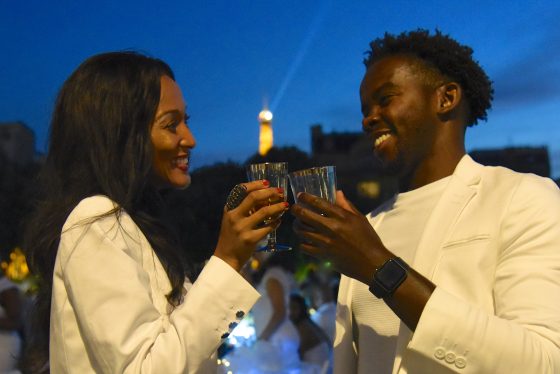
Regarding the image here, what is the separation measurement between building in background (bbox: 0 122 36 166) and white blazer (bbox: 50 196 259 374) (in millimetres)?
70241

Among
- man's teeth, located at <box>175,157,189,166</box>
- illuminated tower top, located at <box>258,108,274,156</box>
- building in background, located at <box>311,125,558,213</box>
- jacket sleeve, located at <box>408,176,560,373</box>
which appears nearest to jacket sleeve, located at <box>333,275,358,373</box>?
jacket sleeve, located at <box>408,176,560,373</box>

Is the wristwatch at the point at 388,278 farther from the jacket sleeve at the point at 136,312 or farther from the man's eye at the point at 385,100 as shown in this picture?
the man's eye at the point at 385,100

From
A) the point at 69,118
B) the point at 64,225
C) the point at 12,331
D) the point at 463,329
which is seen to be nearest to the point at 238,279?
the point at 64,225

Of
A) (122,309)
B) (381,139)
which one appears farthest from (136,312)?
(381,139)

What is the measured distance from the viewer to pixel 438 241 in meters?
2.54

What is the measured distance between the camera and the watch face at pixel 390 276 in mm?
2088

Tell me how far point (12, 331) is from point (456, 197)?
559 cm

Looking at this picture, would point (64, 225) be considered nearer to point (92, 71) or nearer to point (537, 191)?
point (92, 71)

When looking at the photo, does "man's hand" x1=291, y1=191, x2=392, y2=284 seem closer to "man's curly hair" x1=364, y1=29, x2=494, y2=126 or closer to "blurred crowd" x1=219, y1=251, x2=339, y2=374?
"man's curly hair" x1=364, y1=29, x2=494, y2=126

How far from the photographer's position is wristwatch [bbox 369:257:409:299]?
2088 mm

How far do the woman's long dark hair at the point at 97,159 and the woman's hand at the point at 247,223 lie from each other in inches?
12.4

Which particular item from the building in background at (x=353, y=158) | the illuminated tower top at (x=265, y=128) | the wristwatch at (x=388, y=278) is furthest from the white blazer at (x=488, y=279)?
the illuminated tower top at (x=265, y=128)

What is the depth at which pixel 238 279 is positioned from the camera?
214 cm

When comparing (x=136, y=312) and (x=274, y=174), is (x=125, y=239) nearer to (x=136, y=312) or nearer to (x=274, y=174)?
(x=136, y=312)
